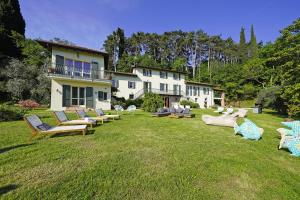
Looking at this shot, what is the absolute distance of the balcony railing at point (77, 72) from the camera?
57.3 ft

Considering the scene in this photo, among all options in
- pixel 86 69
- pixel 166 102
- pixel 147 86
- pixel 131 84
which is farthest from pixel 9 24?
pixel 166 102

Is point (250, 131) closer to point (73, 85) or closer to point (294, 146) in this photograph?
point (294, 146)

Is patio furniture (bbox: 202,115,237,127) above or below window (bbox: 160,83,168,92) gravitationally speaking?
below

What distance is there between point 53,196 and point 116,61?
166 feet

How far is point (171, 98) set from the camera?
35438mm

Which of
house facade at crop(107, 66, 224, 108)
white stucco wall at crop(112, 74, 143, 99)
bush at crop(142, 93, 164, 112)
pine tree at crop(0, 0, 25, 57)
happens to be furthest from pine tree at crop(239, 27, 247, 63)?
pine tree at crop(0, 0, 25, 57)

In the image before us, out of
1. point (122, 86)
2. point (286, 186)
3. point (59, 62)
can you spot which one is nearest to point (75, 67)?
point (59, 62)

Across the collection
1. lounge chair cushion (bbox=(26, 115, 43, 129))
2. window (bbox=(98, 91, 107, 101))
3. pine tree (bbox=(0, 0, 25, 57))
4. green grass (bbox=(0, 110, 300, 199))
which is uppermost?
pine tree (bbox=(0, 0, 25, 57))

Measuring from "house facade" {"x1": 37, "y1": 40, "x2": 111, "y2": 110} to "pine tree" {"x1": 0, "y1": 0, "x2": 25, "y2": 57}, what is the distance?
11201mm

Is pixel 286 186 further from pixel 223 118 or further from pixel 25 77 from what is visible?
pixel 25 77

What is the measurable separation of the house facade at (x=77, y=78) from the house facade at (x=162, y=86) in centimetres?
676

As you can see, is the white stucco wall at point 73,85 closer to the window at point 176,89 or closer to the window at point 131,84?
the window at point 131,84

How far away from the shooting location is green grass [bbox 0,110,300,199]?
306cm

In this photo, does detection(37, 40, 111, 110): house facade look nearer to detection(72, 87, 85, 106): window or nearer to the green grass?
detection(72, 87, 85, 106): window
